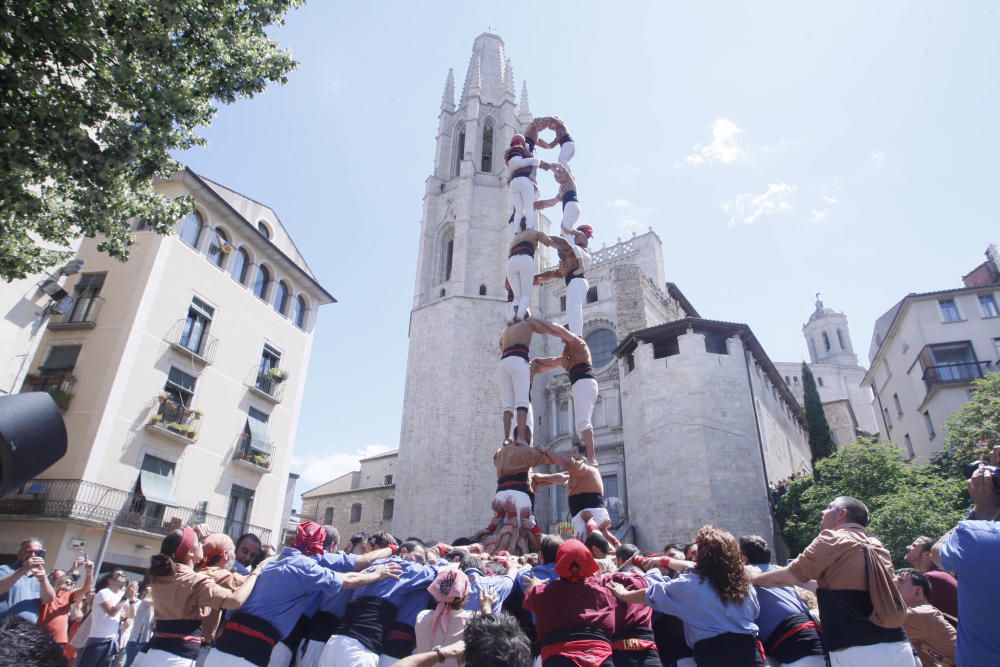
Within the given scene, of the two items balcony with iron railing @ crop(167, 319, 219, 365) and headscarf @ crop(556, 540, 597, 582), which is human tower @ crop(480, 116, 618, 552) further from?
balcony with iron railing @ crop(167, 319, 219, 365)

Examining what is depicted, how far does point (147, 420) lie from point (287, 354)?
674 centimetres

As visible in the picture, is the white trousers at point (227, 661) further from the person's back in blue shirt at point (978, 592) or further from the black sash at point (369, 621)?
A: the person's back in blue shirt at point (978, 592)

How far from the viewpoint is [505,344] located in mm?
12469

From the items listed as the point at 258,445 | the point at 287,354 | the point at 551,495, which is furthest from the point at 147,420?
the point at 551,495

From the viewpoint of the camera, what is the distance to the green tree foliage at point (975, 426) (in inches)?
782

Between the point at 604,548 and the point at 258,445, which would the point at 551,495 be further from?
the point at 604,548

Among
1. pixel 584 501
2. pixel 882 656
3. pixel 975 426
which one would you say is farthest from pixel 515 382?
pixel 975 426

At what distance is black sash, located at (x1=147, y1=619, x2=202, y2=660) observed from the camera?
15.7 feet

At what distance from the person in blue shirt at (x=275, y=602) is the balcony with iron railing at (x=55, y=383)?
16196mm

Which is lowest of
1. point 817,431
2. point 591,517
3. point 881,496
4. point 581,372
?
point 591,517

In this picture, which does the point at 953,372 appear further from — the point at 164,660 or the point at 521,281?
the point at 164,660

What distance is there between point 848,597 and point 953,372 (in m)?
30.3

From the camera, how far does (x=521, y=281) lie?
503 inches

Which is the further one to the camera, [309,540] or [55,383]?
[55,383]
